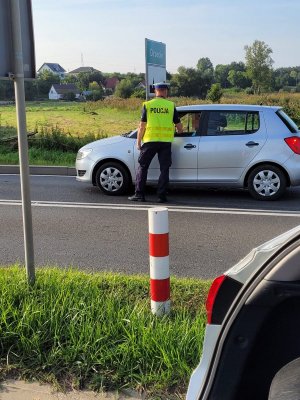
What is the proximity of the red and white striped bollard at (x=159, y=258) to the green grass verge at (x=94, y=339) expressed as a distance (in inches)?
4.1

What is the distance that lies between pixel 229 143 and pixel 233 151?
146 millimetres

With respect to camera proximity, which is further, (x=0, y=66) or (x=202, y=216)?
(x=202, y=216)

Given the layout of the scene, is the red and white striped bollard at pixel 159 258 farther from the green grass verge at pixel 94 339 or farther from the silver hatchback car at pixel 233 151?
the silver hatchback car at pixel 233 151

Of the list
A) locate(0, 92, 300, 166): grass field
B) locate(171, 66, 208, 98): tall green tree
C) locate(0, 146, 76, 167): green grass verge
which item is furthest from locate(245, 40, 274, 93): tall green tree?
locate(0, 146, 76, 167): green grass verge

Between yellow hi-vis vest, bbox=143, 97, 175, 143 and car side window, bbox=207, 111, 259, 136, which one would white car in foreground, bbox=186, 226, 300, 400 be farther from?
car side window, bbox=207, 111, 259, 136

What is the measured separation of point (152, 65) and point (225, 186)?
21.0 ft

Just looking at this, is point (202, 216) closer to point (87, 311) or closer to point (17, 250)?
point (17, 250)

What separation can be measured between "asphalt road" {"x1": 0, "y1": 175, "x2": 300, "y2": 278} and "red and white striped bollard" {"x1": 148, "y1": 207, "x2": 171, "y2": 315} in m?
1.53

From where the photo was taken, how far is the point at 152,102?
26.9 ft


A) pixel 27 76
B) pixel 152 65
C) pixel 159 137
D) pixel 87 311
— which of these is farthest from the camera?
pixel 152 65

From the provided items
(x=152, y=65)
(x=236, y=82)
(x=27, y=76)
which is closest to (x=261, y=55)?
(x=236, y=82)

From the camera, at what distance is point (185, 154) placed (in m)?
8.59

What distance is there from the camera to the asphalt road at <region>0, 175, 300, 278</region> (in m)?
5.62

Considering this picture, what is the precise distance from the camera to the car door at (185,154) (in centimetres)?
857
